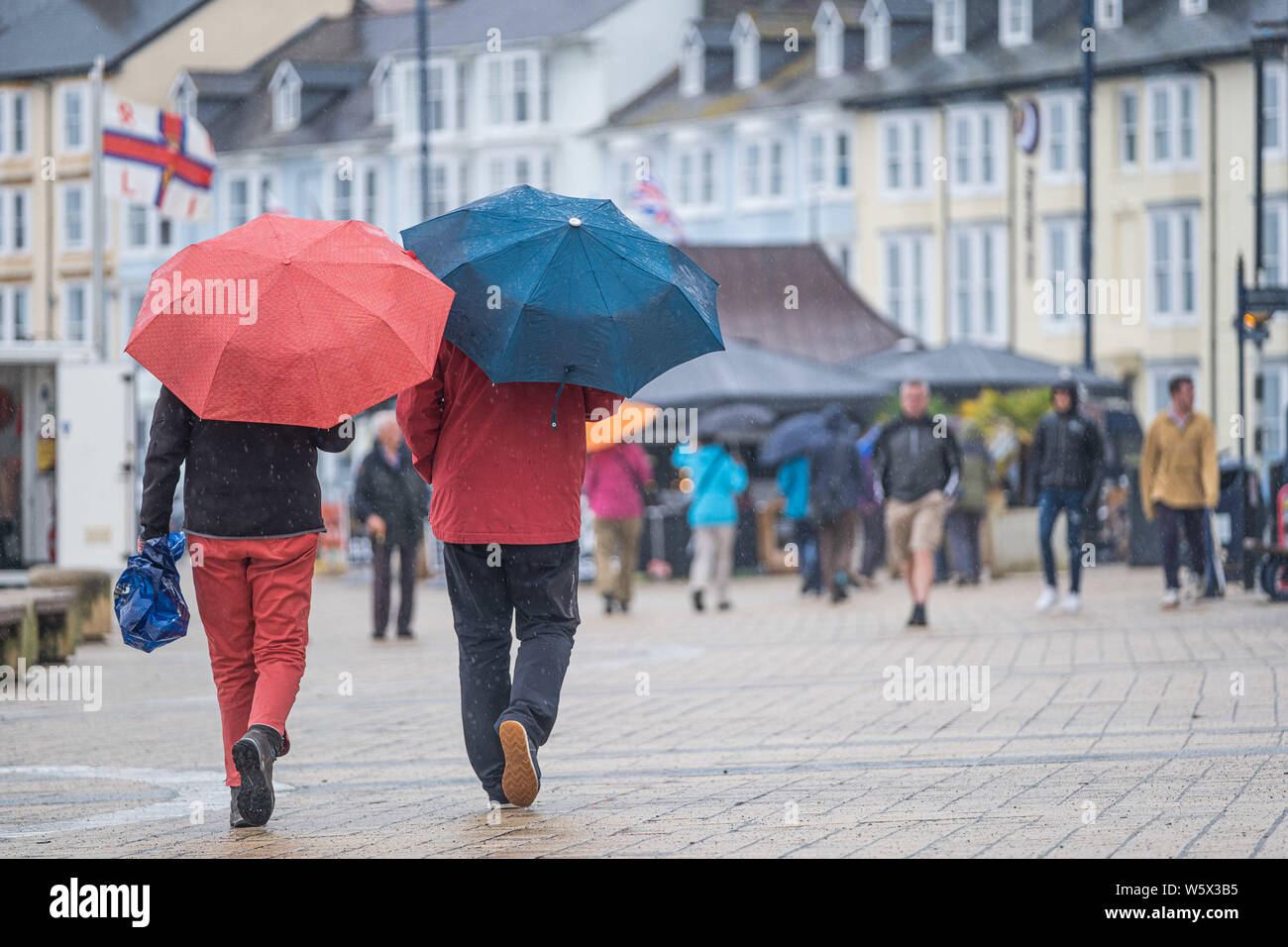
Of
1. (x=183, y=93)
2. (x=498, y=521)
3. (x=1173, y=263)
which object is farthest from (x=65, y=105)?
(x=498, y=521)

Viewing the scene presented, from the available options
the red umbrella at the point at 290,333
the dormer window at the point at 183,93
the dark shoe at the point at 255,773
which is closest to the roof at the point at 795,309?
the red umbrella at the point at 290,333

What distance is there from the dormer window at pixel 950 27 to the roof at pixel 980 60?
0.17 meters

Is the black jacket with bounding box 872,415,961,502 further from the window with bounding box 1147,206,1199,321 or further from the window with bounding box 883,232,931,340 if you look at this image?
the window with bounding box 883,232,931,340

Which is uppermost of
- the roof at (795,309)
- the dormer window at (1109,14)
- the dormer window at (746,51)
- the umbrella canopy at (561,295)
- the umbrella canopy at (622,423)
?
the dormer window at (746,51)

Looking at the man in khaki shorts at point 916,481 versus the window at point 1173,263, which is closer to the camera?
the man in khaki shorts at point 916,481

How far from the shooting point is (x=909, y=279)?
165 ft

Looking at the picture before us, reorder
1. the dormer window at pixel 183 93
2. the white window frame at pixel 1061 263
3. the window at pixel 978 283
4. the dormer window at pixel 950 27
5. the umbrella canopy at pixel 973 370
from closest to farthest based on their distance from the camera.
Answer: the umbrella canopy at pixel 973 370, the white window frame at pixel 1061 263, the window at pixel 978 283, the dormer window at pixel 950 27, the dormer window at pixel 183 93

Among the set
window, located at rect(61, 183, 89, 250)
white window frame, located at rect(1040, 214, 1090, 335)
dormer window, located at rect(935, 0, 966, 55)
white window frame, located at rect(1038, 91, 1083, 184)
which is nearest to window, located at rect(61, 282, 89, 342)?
window, located at rect(61, 183, 89, 250)

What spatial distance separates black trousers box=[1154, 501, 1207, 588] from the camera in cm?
1691

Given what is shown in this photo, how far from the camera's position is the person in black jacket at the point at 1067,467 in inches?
644

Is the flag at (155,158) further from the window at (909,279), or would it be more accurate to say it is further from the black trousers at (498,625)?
the window at (909,279)

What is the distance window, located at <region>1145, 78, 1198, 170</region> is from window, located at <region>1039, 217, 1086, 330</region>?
2.51 m

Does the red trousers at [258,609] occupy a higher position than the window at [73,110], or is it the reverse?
the window at [73,110]

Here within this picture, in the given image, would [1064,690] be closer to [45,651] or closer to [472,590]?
[472,590]
